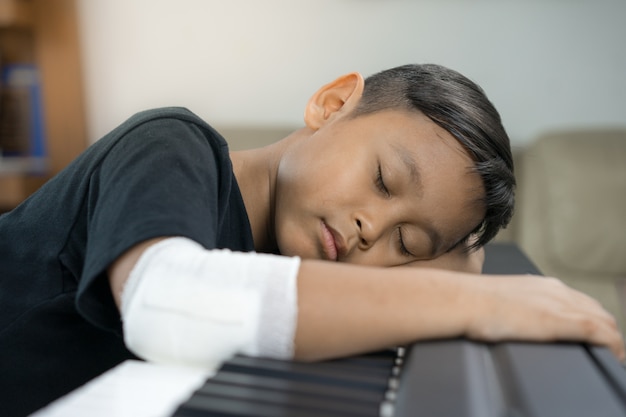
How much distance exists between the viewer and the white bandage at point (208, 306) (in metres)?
0.46

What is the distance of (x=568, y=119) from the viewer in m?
2.07

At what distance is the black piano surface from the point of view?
1.17 feet

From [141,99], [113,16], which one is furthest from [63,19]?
[141,99]

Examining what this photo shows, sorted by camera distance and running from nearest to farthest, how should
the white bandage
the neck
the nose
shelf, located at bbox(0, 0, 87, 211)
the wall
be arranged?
1. the white bandage
2. the nose
3. the neck
4. the wall
5. shelf, located at bbox(0, 0, 87, 211)

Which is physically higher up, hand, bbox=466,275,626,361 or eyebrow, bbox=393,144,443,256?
eyebrow, bbox=393,144,443,256

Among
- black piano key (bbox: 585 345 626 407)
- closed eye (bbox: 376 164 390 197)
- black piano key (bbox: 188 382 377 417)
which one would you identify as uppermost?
closed eye (bbox: 376 164 390 197)

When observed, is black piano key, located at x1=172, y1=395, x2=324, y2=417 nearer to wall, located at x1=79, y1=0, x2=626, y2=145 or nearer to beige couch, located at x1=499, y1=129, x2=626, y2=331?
beige couch, located at x1=499, y1=129, x2=626, y2=331

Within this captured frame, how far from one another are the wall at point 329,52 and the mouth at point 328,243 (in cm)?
135

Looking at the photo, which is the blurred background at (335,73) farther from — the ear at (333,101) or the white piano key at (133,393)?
Answer: the white piano key at (133,393)

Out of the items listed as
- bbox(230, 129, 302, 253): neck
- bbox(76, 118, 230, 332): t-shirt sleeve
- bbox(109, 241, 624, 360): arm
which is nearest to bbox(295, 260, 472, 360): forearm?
bbox(109, 241, 624, 360): arm

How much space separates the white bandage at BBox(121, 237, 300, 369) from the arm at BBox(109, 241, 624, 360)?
0.01 metres

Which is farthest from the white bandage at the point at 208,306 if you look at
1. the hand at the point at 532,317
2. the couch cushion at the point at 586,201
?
the couch cushion at the point at 586,201

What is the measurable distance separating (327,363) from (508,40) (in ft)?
5.95

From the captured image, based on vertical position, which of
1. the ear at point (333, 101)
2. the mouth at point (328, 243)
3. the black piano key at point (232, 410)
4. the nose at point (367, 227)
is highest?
the ear at point (333, 101)
